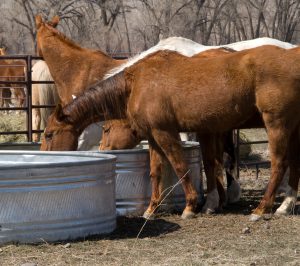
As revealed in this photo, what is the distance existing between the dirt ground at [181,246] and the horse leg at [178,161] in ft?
0.51

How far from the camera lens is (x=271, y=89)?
6.68 m

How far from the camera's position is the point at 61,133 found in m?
7.50

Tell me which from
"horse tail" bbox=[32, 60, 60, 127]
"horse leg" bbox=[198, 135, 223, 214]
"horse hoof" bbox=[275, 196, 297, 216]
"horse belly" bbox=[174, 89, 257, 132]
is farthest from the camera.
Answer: "horse tail" bbox=[32, 60, 60, 127]

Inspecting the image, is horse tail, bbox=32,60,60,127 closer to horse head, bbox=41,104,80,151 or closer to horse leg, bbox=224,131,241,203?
horse leg, bbox=224,131,241,203

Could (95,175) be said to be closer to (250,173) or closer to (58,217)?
(58,217)

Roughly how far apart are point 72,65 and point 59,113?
182 centimetres

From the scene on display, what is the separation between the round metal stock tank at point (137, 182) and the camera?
7.07 meters

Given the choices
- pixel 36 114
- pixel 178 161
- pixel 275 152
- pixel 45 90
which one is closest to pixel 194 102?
pixel 178 161

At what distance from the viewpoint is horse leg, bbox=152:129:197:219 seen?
7.00 metres

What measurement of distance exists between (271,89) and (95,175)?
75.1 inches

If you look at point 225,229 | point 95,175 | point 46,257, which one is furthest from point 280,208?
point 46,257

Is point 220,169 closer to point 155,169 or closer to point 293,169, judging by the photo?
point 293,169

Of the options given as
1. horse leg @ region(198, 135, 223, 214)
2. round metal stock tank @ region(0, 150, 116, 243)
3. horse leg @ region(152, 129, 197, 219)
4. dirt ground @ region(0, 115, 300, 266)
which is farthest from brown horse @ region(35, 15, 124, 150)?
round metal stock tank @ region(0, 150, 116, 243)

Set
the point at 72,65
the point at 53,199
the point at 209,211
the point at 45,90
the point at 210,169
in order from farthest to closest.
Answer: the point at 45,90 → the point at 72,65 → the point at 210,169 → the point at 209,211 → the point at 53,199
